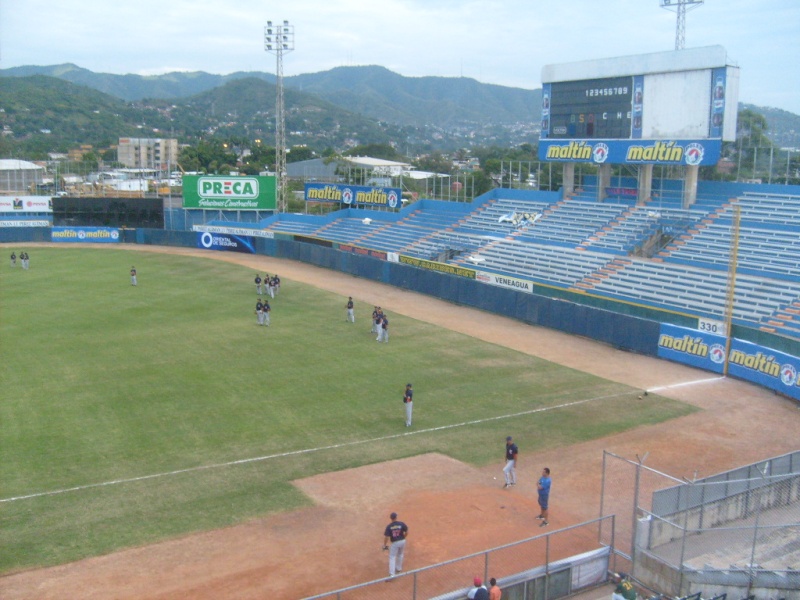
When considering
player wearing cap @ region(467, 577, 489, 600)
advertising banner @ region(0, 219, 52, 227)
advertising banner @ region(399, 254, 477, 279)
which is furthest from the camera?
advertising banner @ region(0, 219, 52, 227)

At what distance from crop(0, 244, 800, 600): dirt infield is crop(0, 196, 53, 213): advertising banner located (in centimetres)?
6106

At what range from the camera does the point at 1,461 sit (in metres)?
19.6

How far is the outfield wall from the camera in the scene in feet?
92.5

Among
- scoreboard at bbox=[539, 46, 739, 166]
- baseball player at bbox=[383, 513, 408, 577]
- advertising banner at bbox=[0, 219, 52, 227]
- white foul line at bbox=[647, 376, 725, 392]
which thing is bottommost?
white foul line at bbox=[647, 376, 725, 392]

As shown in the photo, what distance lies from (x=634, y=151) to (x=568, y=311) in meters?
12.6

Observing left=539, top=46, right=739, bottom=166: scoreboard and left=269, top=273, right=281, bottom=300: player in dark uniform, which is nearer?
left=539, top=46, right=739, bottom=166: scoreboard

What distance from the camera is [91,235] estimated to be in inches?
2680

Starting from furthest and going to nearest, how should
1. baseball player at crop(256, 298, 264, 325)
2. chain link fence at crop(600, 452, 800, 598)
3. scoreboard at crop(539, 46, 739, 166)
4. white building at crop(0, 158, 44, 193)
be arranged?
1. white building at crop(0, 158, 44, 193)
2. scoreboard at crop(539, 46, 739, 166)
3. baseball player at crop(256, 298, 264, 325)
4. chain link fence at crop(600, 452, 800, 598)

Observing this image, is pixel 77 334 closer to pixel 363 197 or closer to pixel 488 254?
pixel 488 254

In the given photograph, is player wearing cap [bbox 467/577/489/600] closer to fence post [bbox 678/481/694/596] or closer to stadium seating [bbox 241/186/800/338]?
fence post [bbox 678/481/694/596]

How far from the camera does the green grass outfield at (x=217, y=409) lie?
17.3 metres

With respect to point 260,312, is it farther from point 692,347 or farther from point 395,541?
point 395,541

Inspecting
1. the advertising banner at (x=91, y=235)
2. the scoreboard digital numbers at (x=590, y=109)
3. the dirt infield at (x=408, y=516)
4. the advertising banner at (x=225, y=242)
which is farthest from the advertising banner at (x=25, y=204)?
the dirt infield at (x=408, y=516)

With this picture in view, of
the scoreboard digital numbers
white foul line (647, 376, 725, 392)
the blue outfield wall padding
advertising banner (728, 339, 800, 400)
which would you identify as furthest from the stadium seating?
the blue outfield wall padding
